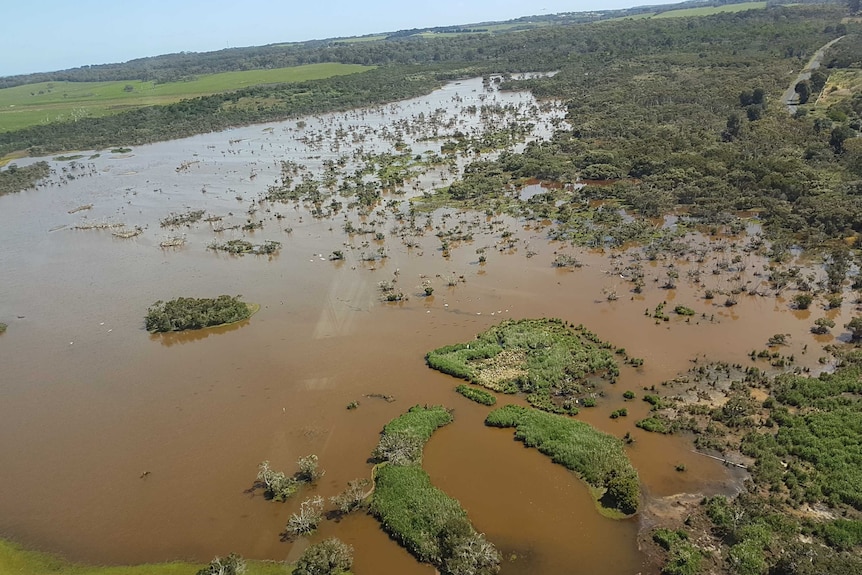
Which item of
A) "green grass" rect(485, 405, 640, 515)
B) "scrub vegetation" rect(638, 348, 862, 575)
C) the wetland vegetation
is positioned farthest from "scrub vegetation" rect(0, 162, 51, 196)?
"scrub vegetation" rect(638, 348, 862, 575)

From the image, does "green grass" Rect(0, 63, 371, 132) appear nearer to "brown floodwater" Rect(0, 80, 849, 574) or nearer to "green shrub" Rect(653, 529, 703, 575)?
"brown floodwater" Rect(0, 80, 849, 574)

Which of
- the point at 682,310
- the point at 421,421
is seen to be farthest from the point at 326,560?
the point at 682,310

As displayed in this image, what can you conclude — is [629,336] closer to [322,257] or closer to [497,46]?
[322,257]

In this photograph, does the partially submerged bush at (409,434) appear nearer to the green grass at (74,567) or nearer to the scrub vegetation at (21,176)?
the green grass at (74,567)

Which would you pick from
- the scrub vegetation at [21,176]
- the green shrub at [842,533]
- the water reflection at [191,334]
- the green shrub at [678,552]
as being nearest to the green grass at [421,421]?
the green shrub at [678,552]

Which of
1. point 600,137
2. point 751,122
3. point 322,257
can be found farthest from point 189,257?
point 751,122
